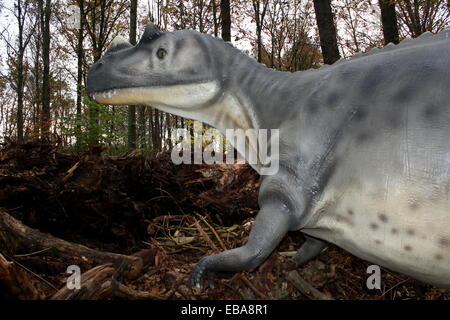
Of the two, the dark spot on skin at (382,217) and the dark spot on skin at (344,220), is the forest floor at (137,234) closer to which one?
the dark spot on skin at (344,220)

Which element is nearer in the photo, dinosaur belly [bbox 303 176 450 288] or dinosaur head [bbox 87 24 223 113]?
dinosaur belly [bbox 303 176 450 288]

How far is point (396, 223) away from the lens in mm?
1541

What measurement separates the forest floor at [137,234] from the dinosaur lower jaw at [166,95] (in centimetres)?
76

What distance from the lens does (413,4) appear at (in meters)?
13.6

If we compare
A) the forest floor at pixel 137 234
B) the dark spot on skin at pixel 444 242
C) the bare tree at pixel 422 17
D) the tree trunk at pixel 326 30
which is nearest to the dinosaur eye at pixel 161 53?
the forest floor at pixel 137 234

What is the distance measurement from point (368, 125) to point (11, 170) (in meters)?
2.35

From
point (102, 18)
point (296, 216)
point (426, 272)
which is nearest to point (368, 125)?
point (296, 216)

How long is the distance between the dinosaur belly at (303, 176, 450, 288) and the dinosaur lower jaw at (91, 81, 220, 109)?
2.91ft

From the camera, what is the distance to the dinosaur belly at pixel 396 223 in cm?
147

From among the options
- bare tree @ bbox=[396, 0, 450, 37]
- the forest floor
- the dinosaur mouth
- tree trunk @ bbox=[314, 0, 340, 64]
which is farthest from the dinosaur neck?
bare tree @ bbox=[396, 0, 450, 37]

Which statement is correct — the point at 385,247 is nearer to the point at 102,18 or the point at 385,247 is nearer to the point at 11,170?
the point at 11,170

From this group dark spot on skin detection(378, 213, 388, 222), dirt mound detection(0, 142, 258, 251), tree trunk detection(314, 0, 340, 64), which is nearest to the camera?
dark spot on skin detection(378, 213, 388, 222)

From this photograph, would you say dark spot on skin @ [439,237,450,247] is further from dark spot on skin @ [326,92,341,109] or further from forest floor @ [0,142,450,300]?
dark spot on skin @ [326,92,341,109]

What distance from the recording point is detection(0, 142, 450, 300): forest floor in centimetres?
167
